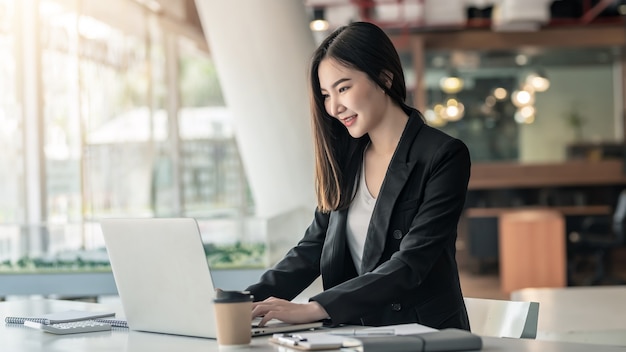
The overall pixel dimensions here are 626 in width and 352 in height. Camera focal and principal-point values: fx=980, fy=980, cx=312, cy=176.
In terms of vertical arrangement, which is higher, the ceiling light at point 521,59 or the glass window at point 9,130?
the ceiling light at point 521,59

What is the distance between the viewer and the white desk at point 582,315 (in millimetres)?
3711

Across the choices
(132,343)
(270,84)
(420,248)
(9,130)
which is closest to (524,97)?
(270,84)

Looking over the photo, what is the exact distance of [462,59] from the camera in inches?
555

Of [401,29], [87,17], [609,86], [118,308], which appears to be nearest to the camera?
[118,308]

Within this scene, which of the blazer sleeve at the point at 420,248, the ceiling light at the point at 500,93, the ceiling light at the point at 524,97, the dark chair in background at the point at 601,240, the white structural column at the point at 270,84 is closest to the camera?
the blazer sleeve at the point at 420,248

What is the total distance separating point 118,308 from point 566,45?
38.4 ft

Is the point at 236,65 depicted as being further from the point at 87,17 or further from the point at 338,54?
the point at 338,54

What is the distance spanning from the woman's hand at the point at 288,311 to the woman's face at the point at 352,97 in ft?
1.55

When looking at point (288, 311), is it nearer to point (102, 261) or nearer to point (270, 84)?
point (102, 261)

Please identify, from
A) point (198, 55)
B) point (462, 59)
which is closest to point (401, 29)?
point (462, 59)

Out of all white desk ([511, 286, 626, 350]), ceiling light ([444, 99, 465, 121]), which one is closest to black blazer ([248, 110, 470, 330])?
white desk ([511, 286, 626, 350])

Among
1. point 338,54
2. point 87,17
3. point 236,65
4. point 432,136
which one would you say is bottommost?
point 432,136

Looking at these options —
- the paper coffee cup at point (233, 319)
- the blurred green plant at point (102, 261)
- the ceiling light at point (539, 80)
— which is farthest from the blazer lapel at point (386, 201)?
the ceiling light at point (539, 80)

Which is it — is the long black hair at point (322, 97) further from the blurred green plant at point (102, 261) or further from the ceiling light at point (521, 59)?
the ceiling light at point (521, 59)
